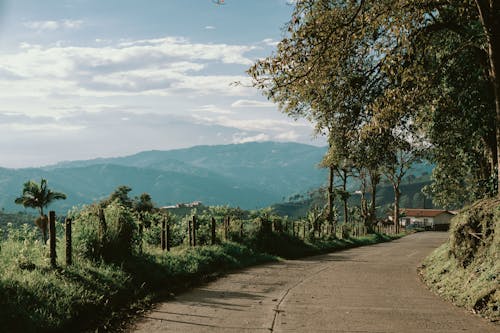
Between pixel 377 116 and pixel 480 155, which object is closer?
pixel 377 116

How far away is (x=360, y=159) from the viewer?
68.8 feet

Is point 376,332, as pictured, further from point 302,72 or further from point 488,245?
point 302,72

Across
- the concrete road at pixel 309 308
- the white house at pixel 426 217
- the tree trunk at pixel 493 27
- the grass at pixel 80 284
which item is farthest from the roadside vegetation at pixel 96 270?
the white house at pixel 426 217

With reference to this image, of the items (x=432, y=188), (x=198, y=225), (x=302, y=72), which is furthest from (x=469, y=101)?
(x=432, y=188)

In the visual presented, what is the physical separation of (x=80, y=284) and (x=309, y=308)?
15.6 ft

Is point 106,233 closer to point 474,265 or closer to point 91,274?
point 91,274

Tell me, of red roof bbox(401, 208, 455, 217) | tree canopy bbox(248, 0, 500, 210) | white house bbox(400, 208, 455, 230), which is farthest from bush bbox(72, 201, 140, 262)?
red roof bbox(401, 208, 455, 217)

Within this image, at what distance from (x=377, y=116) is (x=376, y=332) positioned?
247 inches

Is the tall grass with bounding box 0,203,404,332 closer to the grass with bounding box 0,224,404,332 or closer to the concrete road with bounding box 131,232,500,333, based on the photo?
the grass with bounding box 0,224,404,332

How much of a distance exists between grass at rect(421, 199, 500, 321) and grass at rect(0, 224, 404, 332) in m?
6.81

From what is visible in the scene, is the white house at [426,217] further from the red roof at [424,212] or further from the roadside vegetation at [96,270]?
the roadside vegetation at [96,270]

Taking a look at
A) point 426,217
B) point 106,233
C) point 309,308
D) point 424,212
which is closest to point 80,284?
point 106,233

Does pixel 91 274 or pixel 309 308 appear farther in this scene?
pixel 91 274

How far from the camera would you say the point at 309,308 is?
9.83 m
